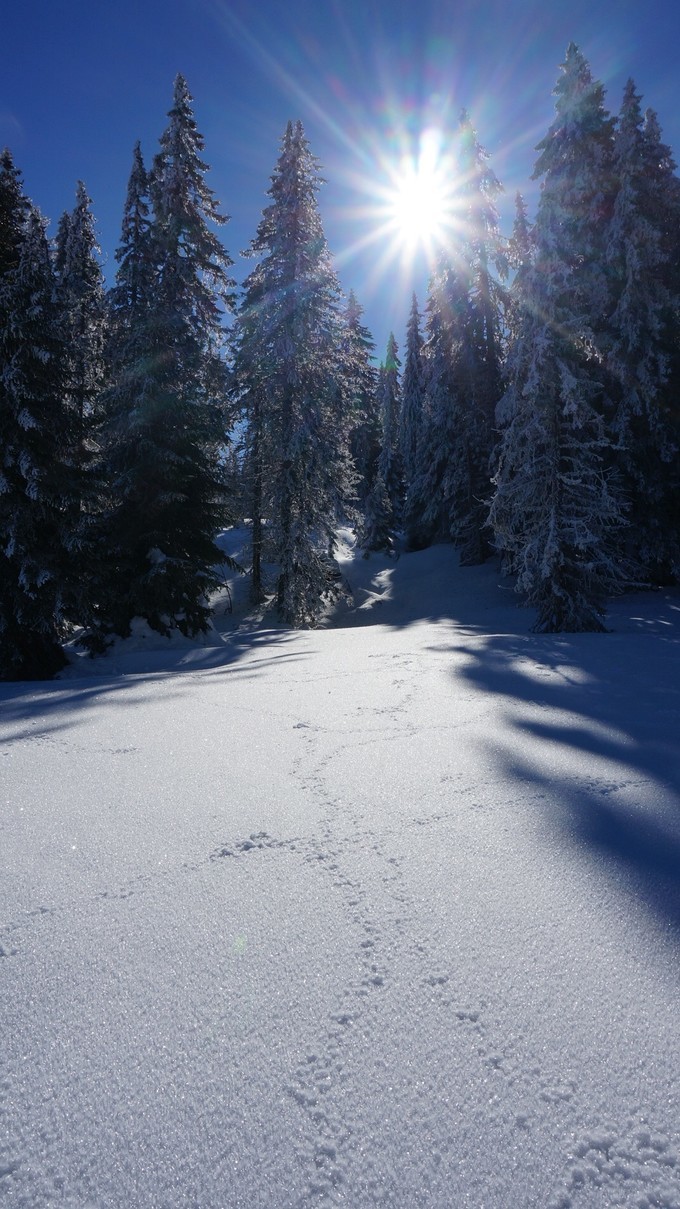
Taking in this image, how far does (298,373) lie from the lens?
634 inches

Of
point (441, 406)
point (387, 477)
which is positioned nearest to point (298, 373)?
point (441, 406)

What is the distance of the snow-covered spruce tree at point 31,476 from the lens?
29.8 feet

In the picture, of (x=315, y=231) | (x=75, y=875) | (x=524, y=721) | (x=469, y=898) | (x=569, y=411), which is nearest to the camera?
(x=469, y=898)

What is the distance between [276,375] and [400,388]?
31.4 meters

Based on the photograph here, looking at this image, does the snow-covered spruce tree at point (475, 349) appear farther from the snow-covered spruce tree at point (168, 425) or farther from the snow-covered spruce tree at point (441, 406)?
the snow-covered spruce tree at point (168, 425)

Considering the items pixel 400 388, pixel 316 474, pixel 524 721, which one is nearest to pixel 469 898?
pixel 524 721

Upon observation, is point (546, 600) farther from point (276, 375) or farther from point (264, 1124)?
point (264, 1124)

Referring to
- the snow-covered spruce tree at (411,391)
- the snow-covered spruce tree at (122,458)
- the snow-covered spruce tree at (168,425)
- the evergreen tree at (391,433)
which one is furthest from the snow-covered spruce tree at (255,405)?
the snow-covered spruce tree at (411,391)

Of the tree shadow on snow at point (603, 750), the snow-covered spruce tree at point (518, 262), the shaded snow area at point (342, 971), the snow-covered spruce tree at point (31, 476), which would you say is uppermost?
the snow-covered spruce tree at point (518, 262)

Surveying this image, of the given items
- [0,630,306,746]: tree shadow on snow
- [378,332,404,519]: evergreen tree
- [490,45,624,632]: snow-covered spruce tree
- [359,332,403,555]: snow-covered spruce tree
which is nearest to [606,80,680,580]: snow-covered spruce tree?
[490,45,624,632]: snow-covered spruce tree

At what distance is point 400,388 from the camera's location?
45.1 meters

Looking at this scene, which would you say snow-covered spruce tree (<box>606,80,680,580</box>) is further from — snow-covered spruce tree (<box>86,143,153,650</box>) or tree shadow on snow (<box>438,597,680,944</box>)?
snow-covered spruce tree (<box>86,143,153,650</box>)

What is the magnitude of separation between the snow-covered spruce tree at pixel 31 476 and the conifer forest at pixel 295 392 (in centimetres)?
4

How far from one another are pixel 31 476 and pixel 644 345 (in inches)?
621
